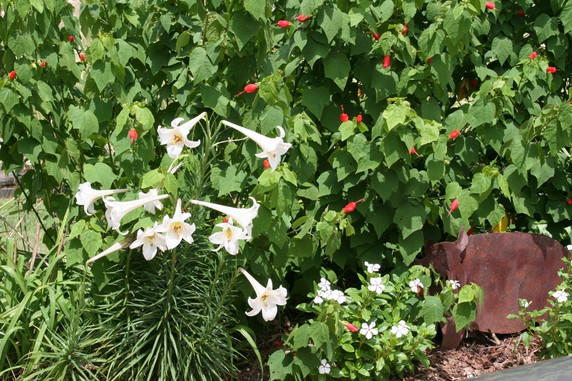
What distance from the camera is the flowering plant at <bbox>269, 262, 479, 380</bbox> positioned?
10.4 feet

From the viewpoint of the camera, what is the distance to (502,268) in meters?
3.87

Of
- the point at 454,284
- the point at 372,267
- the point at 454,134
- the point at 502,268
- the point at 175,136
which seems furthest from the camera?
the point at 502,268

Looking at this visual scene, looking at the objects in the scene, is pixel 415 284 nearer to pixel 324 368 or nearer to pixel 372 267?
pixel 372 267

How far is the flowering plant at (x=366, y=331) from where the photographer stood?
3.18 metres

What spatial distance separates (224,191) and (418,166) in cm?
119

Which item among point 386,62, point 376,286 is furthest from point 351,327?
point 386,62

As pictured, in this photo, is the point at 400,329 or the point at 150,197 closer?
the point at 150,197

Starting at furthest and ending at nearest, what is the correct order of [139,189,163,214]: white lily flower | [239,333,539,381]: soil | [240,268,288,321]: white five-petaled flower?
[239,333,539,381]: soil, [240,268,288,321]: white five-petaled flower, [139,189,163,214]: white lily flower

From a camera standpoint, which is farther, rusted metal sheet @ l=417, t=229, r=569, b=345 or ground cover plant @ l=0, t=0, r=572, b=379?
rusted metal sheet @ l=417, t=229, r=569, b=345

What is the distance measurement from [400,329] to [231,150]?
1000 millimetres

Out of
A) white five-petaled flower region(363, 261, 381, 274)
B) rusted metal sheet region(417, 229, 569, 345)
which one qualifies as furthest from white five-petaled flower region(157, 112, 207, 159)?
rusted metal sheet region(417, 229, 569, 345)

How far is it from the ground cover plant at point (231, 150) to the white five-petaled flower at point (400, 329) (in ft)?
1.26

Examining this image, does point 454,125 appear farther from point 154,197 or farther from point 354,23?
point 154,197

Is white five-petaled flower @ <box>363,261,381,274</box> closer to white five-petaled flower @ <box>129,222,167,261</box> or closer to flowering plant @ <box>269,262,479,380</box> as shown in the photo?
flowering plant @ <box>269,262,479,380</box>
